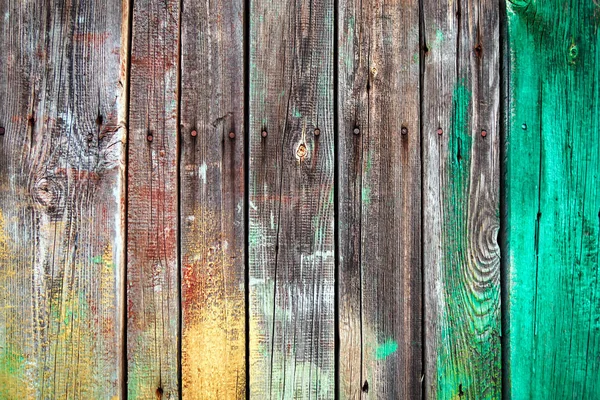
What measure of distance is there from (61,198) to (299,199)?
0.76m

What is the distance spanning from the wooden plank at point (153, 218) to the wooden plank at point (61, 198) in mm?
42

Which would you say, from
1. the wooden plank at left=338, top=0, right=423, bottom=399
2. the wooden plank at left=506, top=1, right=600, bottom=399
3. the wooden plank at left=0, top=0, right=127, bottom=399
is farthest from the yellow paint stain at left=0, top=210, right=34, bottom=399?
the wooden plank at left=506, top=1, right=600, bottom=399

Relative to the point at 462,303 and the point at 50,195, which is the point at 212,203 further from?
the point at 462,303

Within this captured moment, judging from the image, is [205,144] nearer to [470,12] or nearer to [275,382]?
[275,382]

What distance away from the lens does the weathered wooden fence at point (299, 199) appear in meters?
1.64

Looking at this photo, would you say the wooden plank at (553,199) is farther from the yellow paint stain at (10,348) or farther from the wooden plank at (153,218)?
the yellow paint stain at (10,348)

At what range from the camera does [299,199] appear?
1682 mm

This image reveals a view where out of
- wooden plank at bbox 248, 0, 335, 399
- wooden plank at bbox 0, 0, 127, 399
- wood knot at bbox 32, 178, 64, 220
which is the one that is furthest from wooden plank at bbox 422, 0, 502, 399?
wood knot at bbox 32, 178, 64, 220

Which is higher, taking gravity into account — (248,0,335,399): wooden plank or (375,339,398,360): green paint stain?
(248,0,335,399): wooden plank

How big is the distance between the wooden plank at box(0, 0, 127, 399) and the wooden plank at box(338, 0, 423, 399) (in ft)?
2.40

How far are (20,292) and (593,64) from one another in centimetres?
201

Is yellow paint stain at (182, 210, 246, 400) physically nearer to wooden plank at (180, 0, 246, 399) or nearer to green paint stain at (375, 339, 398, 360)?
wooden plank at (180, 0, 246, 399)

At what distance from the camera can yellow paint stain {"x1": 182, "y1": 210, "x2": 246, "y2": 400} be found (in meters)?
1.66

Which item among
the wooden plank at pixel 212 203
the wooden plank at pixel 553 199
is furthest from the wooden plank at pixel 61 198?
the wooden plank at pixel 553 199
